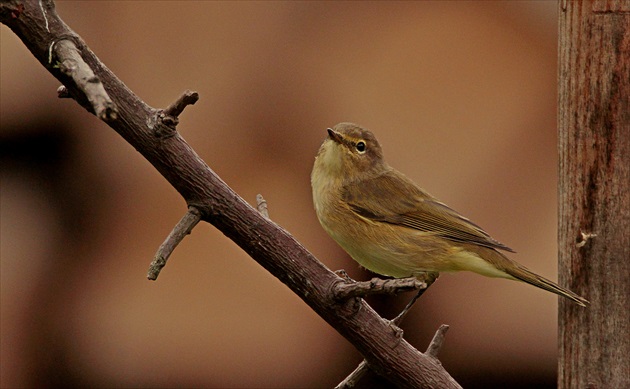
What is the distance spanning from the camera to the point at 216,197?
258 centimetres

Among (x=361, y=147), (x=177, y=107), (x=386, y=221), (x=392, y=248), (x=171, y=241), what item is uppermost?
(x=361, y=147)

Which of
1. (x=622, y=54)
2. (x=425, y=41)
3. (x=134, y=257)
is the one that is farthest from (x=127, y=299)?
(x=622, y=54)

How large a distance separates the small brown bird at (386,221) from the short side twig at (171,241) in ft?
5.79

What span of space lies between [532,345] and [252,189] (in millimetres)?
1781

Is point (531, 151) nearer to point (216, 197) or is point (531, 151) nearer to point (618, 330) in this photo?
point (618, 330)

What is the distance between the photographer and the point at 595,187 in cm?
303

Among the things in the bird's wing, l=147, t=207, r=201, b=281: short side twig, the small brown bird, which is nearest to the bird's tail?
the small brown bird

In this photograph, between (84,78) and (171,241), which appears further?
(171,241)

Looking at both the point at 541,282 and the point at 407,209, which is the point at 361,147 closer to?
the point at 407,209

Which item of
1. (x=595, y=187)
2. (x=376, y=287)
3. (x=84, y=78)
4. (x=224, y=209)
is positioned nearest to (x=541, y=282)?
(x=595, y=187)

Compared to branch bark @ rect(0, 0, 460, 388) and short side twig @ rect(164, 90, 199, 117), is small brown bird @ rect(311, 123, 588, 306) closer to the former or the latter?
branch bark @ rect(0, 0, 460, 388)

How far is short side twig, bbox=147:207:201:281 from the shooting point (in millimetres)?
2320

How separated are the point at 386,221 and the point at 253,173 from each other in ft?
3.00

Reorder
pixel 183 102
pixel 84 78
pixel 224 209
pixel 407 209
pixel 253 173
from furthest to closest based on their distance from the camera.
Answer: pixel 253 173 < pixel 407 209 < pixel 224 209 < pixel 183 102 < pixel 84 78
